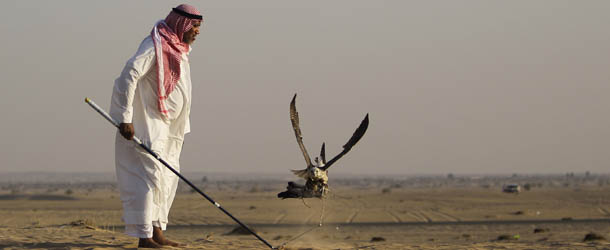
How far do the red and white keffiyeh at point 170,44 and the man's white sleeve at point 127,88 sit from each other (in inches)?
8.5

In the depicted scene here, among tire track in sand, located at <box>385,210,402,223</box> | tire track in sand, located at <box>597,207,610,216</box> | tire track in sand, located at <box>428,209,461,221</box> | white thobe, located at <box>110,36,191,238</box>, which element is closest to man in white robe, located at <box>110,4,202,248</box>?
white thobe, located at <box>110,36,191,238</box>

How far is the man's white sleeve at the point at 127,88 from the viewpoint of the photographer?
289 inches

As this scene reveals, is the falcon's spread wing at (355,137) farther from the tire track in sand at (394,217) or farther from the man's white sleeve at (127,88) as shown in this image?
the tire track in sand at (394,217)

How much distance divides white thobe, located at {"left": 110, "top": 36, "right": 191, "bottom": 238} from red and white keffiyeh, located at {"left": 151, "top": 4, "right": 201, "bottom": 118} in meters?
0.07

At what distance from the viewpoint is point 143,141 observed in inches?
297

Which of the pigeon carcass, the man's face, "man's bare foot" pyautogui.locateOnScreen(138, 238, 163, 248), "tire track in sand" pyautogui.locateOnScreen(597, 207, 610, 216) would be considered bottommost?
"tire track in sand" pyautogui.locateOnScreen(597, 207, 610, 216)

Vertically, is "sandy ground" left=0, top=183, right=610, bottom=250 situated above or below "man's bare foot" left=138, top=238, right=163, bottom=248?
below

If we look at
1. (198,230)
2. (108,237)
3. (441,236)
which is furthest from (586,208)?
(108,237)

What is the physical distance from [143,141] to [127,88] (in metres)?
0.55

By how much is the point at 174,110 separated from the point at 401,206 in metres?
31.8

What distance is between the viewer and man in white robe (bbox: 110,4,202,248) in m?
7.41

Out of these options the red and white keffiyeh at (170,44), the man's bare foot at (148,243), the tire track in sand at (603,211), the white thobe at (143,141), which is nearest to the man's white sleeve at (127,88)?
the white thobe at (143,141)

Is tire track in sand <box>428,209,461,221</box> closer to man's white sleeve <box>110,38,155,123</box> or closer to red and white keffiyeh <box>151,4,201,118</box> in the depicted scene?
red and white keffiyeh <box>151,4,201,118</box>

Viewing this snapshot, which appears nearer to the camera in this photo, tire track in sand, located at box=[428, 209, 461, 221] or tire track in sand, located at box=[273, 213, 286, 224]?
tire track in sand, located at box=[273, 213, 286, 224]
